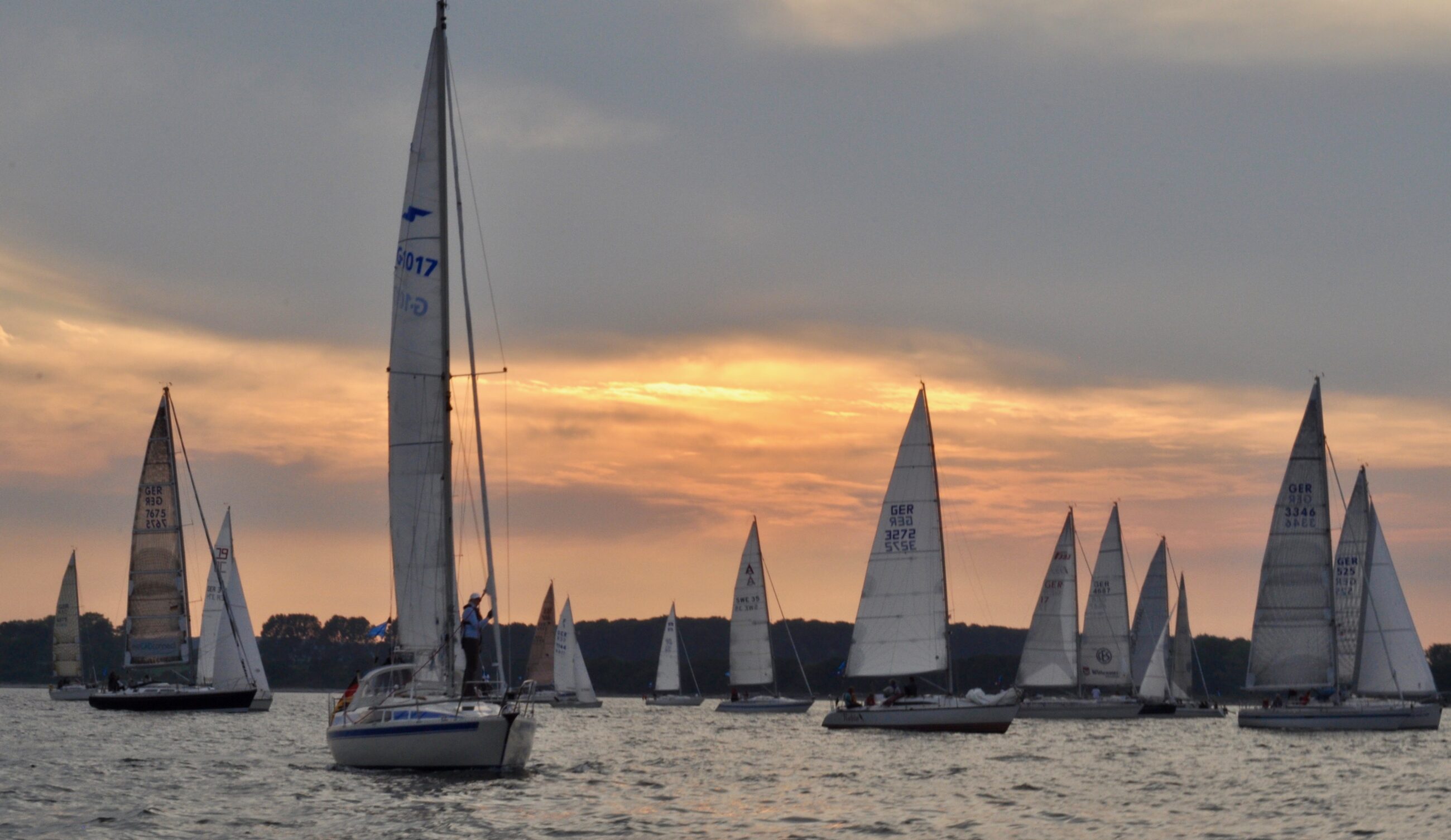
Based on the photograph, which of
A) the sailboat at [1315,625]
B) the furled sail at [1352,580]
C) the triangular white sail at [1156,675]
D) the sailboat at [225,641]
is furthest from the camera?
the triangular white sail at [1156,675]

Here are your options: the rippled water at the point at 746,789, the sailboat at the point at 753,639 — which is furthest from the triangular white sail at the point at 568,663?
the rippled water at the point at 746,789

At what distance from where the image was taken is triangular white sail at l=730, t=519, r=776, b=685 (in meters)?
84.2

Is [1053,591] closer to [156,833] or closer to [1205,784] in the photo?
[1205,784]

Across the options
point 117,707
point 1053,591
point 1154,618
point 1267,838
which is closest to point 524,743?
point 1267,838

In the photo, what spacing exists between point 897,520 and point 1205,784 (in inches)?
785

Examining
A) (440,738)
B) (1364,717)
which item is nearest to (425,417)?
(440,738)

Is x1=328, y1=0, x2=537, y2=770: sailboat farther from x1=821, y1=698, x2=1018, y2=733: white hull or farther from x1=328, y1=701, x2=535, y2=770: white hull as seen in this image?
x1=821, y1=698, x2=1018, y2=733: white hull

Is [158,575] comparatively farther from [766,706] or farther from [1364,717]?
[1364,717]

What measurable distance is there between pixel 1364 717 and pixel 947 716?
16098 mm

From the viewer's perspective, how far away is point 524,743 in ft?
99.8

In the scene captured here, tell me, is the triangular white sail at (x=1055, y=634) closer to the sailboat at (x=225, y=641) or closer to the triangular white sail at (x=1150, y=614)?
the triangular white sail at (x=1150, y=614)

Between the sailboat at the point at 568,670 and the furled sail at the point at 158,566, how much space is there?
4005 cm

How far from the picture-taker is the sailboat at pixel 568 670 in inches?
4181

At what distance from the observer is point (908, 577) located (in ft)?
177
